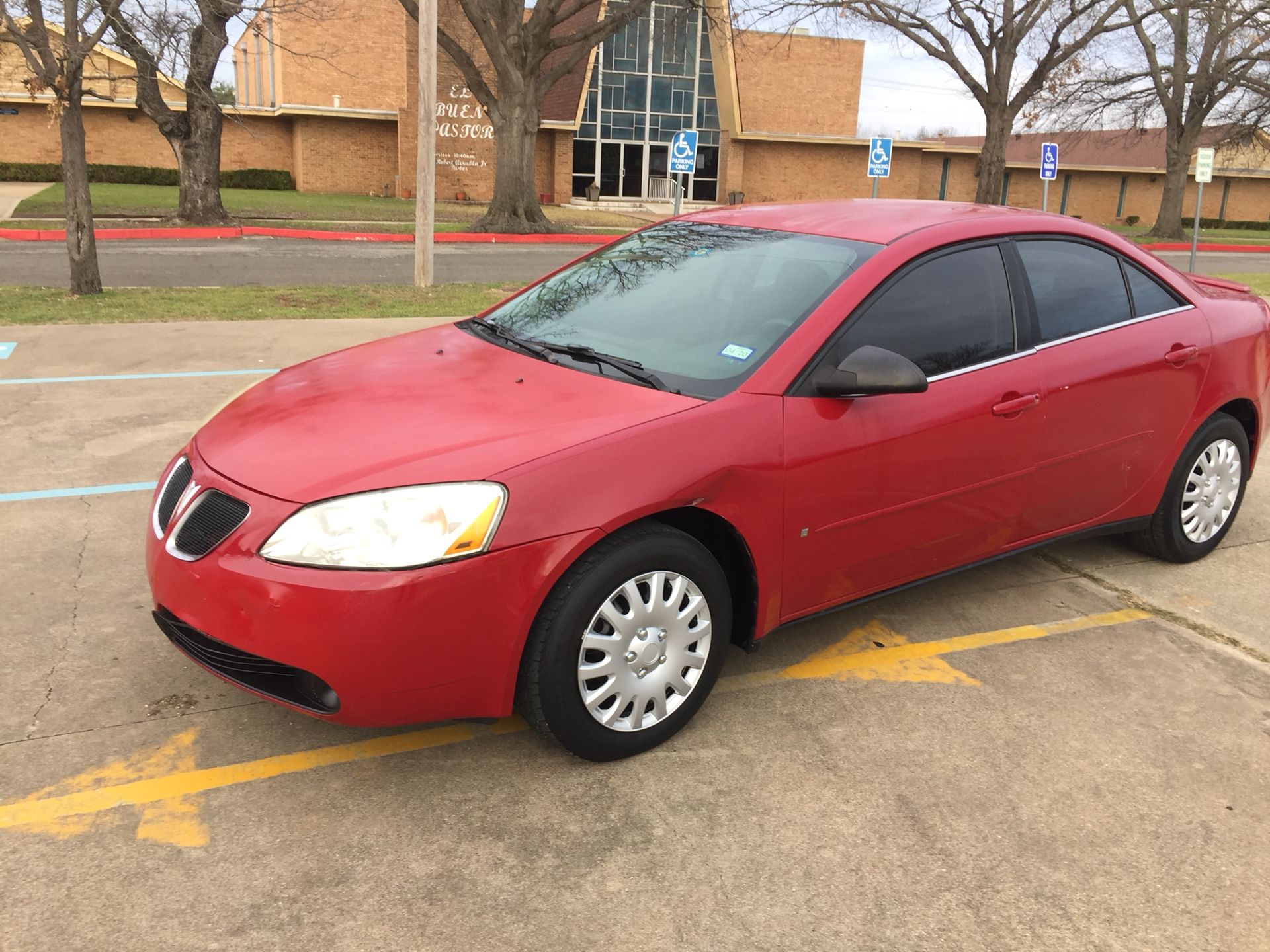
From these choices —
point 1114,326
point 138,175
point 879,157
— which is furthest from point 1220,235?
point 1114,326

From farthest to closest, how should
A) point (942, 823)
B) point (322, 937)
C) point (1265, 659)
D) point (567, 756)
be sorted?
point (1265, 659) < point (567, 756) < point (942, 823) < point (322, 937)

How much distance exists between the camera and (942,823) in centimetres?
288

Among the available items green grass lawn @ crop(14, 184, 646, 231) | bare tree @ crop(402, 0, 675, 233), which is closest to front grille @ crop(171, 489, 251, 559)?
bare tree @ crop(402, 0, 675, 233)

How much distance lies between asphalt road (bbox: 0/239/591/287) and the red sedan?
38.5ft

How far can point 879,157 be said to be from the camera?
725 inches

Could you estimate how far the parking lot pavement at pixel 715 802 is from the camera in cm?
247

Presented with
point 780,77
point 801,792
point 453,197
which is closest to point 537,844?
point 801,792

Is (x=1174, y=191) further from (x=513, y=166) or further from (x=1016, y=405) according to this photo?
(x=1016, y=405)

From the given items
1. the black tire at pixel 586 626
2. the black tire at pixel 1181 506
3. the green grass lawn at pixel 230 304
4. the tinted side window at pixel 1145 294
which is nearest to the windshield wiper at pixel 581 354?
the black tire at pixel 586 626

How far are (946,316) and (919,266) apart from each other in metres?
0.21

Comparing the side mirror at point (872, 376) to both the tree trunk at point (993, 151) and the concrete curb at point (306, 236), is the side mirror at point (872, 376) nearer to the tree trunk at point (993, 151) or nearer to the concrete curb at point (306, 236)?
the concrete curb at point (306, 236)

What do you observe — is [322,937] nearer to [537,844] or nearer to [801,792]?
[537,844]

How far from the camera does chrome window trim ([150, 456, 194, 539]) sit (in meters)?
3.14

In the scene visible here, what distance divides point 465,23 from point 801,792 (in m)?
38.7
